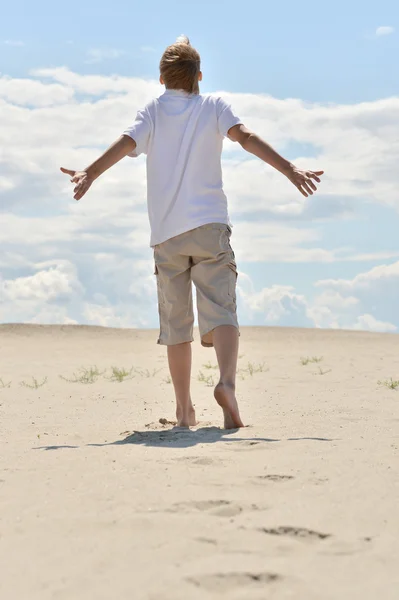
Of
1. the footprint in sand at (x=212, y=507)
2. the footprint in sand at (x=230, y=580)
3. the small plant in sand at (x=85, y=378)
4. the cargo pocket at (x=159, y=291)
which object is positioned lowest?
the footprint in sand at (x=230, y=580)

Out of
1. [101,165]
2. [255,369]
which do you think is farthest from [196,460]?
[255,369]

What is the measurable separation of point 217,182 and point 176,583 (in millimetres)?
2777

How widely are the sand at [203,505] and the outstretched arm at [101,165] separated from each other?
141 cm

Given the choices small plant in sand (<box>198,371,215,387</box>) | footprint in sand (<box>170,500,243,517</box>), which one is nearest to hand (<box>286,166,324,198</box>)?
footprint in sand (<box>170,500,243,517</box>)

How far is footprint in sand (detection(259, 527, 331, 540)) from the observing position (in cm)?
246

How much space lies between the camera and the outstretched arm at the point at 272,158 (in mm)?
4172

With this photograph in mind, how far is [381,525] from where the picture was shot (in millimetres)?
2582

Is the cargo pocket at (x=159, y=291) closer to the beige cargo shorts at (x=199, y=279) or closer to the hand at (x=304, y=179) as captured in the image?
the beige cargo shorts at (x=199, y=279)

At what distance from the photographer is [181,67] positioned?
4500mm

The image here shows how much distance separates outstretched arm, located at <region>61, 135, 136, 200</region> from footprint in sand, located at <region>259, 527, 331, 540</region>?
7.44 ft

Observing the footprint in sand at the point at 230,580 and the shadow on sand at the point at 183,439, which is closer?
the footprint in sand at the point at 230,580

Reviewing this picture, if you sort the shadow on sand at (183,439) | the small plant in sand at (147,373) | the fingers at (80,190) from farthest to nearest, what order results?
the small plant in sand at (147,373), the fingers at (80,190), the shadow on sand at (183,439)

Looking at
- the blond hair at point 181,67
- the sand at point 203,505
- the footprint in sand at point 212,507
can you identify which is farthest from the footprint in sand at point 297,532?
the blond hair at point 181,67

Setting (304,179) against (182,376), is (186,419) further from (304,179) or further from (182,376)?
(304,179)
